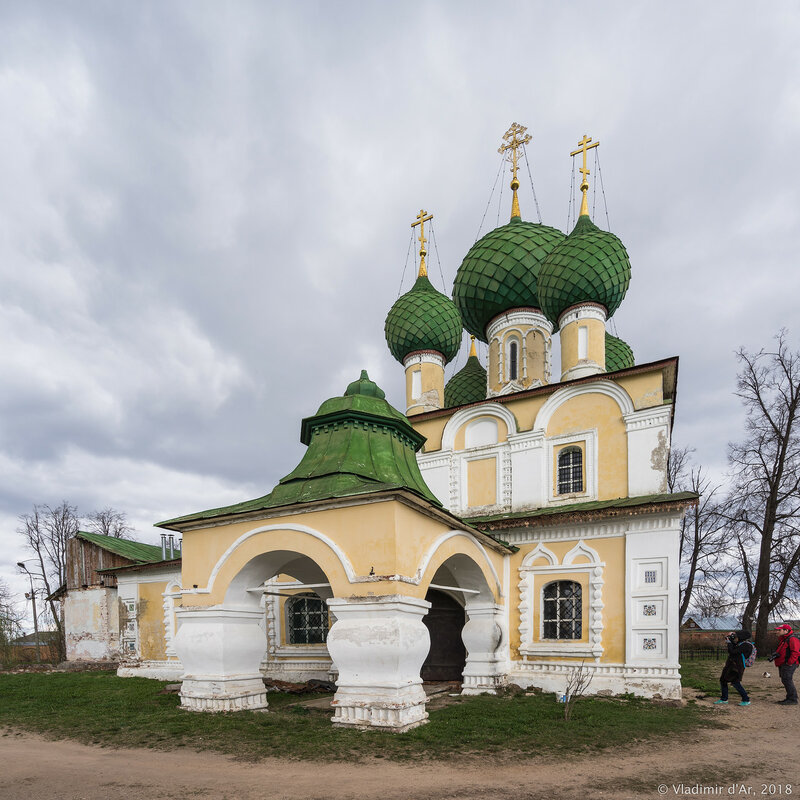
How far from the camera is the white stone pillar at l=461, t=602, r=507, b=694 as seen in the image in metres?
10.4

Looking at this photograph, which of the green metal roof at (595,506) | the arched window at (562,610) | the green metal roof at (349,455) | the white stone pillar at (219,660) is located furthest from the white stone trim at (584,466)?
the white stone pillar at (219,660)

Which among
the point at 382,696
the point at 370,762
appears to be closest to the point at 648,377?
the point at 382,696

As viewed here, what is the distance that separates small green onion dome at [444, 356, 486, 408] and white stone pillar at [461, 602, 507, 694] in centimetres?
832

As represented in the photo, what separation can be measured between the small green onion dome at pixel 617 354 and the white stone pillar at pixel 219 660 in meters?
13.0

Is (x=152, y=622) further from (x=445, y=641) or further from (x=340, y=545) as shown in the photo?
(x=340, y=545)

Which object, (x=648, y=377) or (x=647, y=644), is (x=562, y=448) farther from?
(x=647, y=644)

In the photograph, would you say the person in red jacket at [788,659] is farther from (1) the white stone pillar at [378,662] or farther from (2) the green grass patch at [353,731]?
(1) the white stone pillar at [378,662]

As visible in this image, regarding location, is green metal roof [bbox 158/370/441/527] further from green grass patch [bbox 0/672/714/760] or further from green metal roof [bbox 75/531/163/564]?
green metal roof [bbox 75/531/163/564]

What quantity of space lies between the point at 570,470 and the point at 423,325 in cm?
644

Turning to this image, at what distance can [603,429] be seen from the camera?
1204 cm

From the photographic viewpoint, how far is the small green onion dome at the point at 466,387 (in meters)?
18.5

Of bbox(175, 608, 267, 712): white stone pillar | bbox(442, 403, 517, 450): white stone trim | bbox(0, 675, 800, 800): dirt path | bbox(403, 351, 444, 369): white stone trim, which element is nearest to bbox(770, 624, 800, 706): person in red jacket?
bbox(0, 675, 800, 800): dirt path

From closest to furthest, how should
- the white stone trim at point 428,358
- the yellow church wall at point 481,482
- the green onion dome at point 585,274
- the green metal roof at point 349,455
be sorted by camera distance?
the green metal roof at point 349,455
the yellow church wall at point 481,482
the green onion dome at point 585,274
the white stone trim at point 428,358

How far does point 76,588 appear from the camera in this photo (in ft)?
56.7
